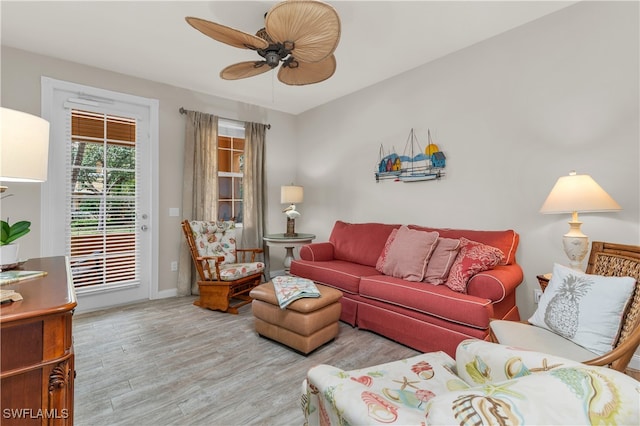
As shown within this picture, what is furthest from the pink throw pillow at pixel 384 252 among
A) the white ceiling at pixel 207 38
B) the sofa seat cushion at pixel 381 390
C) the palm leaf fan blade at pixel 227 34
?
the palm leaf fan blade at pixel 227 34

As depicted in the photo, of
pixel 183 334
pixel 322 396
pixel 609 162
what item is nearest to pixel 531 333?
pixel 322 396

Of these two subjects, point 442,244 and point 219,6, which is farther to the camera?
point 442,244

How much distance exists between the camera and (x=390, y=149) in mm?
3691

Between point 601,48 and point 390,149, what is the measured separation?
6.44 ft

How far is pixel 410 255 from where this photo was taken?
2809 millimetres

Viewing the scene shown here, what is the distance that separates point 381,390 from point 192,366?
1.65 meters

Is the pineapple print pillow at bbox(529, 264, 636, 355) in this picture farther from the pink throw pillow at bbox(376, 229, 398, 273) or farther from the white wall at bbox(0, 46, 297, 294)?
the white wall at bbox(0, 46, 297, 294)

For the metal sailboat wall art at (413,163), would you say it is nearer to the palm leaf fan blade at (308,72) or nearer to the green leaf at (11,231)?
the palm leaf fan blade at (308,72)

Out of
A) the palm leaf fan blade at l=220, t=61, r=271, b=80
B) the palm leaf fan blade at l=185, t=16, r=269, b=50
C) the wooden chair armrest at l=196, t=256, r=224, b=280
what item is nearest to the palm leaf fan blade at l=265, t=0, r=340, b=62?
the palm leaf fan blade at l=185, t=16, r=269, b=50

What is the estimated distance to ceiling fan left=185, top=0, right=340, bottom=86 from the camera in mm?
1704

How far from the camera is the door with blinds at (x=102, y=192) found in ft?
10.4

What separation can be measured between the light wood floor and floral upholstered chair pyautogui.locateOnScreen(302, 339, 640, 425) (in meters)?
0.80

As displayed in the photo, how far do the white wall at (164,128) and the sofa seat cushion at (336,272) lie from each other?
61.4 inches

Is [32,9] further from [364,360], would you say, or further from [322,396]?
[364,360]
